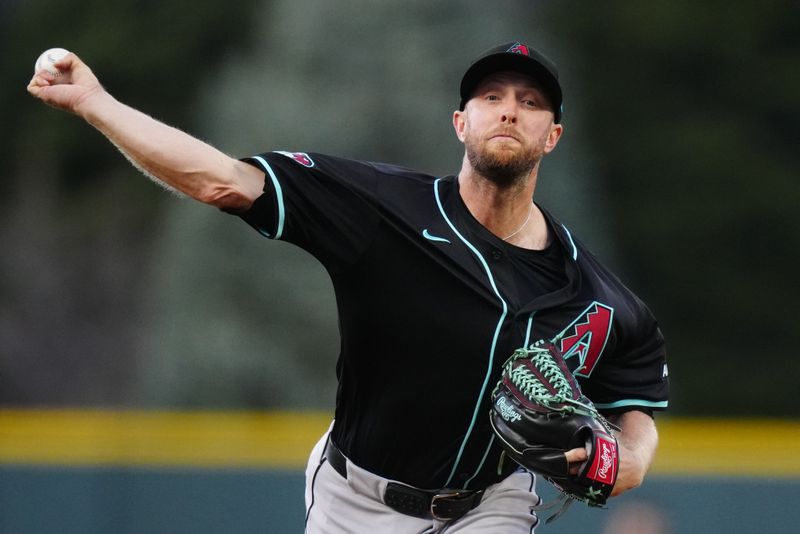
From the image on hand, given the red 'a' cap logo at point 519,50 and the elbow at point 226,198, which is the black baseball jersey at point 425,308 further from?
the red 'a' cap logo at point 519,50

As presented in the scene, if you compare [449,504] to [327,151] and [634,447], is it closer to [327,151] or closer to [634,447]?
[634,447]

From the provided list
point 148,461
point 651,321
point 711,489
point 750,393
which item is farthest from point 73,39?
point 651,321

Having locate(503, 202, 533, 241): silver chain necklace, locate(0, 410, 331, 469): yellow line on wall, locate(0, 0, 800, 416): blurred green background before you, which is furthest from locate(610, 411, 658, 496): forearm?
locate(0, 0, 800, 416): blurred green background

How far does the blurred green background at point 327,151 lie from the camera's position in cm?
1388

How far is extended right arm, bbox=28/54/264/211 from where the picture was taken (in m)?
3.09

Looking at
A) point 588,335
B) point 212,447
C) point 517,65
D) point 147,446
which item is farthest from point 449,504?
point 147,446

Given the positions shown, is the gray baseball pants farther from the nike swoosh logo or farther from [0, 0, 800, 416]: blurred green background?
[0, 0, 800, 416]: blurred green background

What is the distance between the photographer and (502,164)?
354 centimetres

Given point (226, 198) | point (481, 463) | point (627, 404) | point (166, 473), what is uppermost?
point (226, 198)

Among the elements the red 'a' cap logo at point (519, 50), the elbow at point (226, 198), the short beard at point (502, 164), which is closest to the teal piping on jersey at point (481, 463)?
the short beard at point (502, 164)

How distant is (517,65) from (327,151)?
10.4 meters

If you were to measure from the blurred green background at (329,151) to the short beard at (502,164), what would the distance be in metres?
9.78

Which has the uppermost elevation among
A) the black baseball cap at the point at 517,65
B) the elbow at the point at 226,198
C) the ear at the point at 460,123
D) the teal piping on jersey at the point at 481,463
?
the black baseball cap at the point at 517,65

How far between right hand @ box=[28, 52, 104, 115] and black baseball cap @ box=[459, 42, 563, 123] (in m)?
1.01
